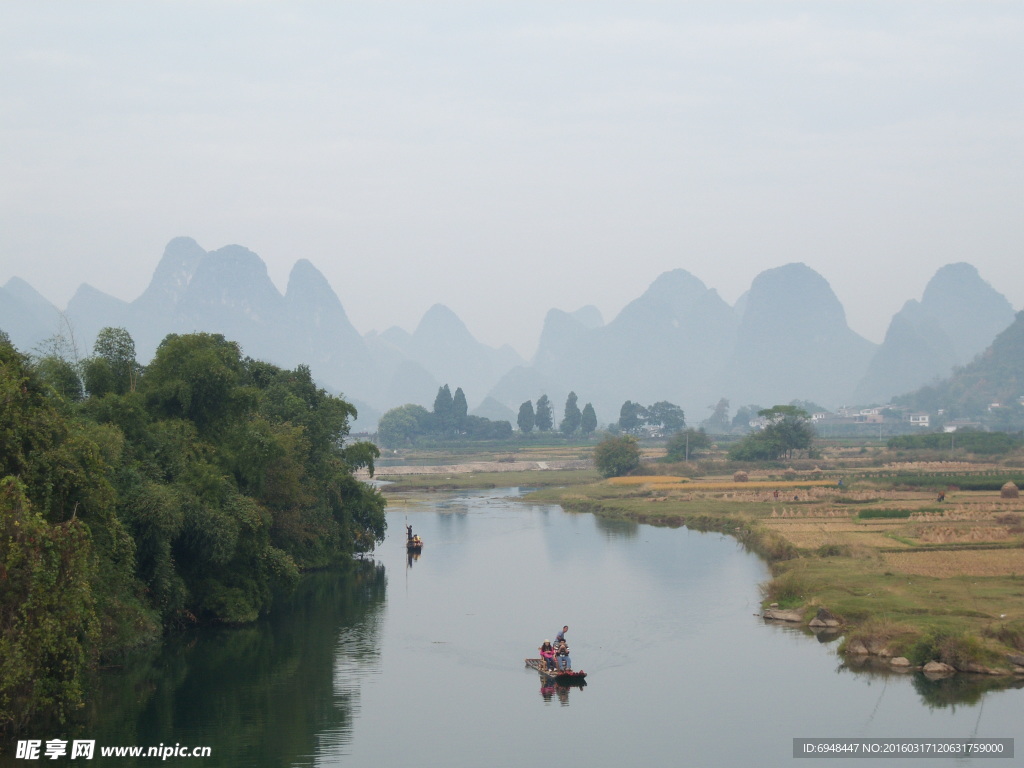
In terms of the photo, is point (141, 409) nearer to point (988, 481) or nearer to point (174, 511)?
point (174, 511)

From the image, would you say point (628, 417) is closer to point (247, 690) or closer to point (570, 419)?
point (570, 419)

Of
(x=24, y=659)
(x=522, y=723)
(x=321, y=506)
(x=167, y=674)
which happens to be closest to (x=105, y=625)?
(x=167, y=674)

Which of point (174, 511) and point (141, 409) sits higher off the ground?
point (141, 409)

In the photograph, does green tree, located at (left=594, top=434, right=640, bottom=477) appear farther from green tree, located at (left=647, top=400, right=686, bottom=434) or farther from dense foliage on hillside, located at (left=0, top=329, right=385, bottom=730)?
green tree, located at (left=647, top=400, right=686, bottom=434)

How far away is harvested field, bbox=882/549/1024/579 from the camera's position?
112ft

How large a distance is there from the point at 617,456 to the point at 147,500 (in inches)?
2560

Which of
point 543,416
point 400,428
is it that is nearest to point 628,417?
point 543,416

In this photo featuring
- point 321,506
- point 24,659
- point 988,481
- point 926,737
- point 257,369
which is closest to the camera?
point 24,659

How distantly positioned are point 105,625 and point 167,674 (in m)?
2.20

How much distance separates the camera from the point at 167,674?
2659 cm

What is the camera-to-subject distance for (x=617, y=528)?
2318 inches

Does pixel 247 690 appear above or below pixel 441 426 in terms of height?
below

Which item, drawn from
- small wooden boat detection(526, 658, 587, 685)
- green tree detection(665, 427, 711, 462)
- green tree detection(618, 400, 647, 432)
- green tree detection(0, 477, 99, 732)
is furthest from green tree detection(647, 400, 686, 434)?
green tree detection(0, 477, 99, 732)

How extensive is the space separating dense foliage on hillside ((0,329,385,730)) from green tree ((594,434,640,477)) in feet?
147
